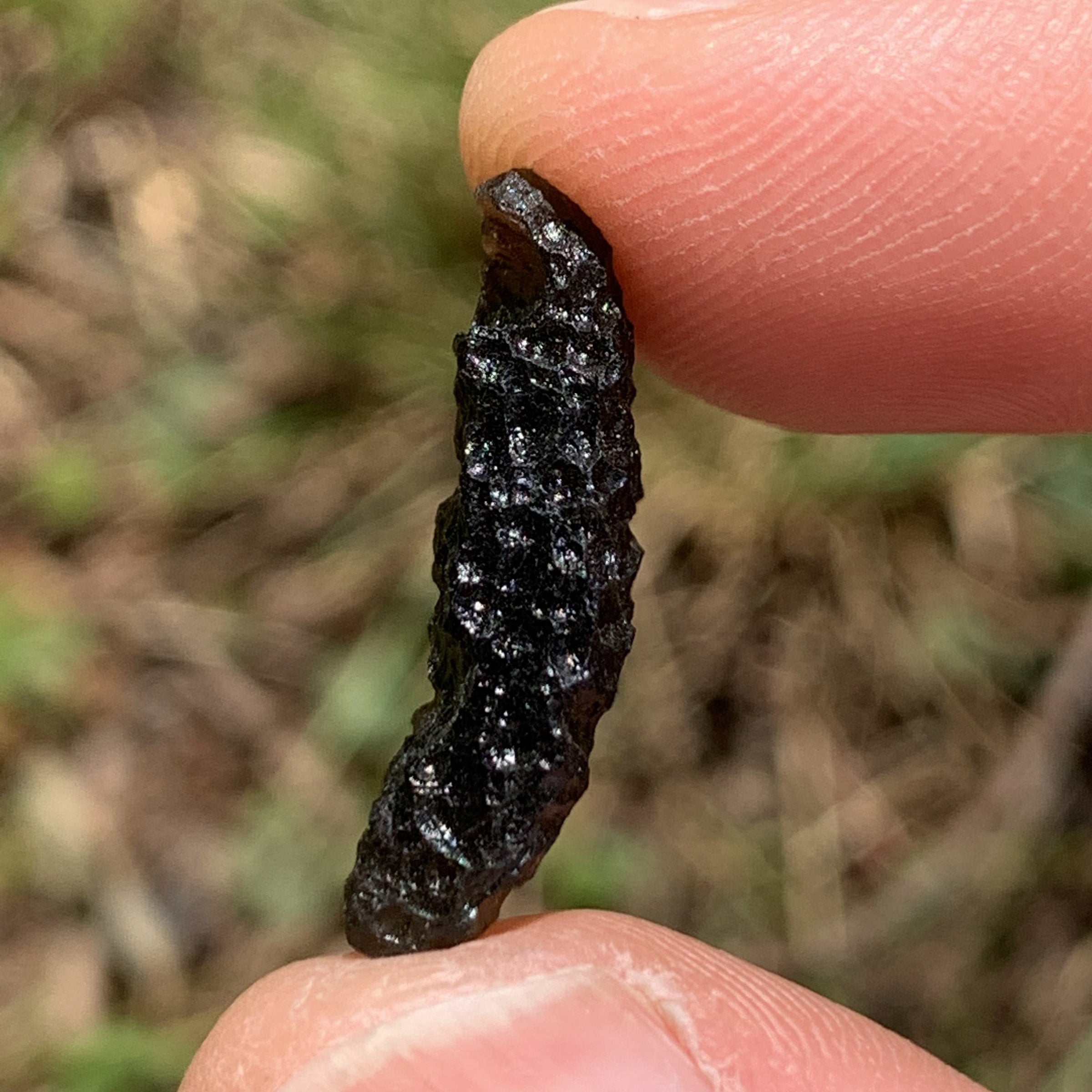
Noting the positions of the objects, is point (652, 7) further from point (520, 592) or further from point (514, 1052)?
point (514, 1052)

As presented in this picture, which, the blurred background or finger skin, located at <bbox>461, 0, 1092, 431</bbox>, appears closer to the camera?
finger skin, located at <bbox>461, 0, 1092, 431</bbox>

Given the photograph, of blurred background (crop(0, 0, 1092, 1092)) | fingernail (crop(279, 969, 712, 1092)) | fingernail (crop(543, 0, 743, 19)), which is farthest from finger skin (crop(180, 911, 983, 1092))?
fingernail (crop(543, 0, 743, 19))

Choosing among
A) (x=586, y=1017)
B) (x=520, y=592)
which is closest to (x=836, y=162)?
(x=520, y=592)

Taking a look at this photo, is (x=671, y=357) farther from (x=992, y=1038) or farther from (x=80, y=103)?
(x=80, y=103)

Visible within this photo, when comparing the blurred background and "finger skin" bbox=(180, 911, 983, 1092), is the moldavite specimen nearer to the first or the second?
"finger skin" bbox=(180, 911, 983, 1092)

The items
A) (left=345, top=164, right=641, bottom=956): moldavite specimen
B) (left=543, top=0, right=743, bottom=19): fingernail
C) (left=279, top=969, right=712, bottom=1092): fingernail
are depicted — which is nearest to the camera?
(left=279, top=969, right=712, bottom=1092): fingernail

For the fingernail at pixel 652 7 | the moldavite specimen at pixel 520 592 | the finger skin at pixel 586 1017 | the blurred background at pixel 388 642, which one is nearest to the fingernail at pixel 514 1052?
the finger skin at pixel 586 1017
